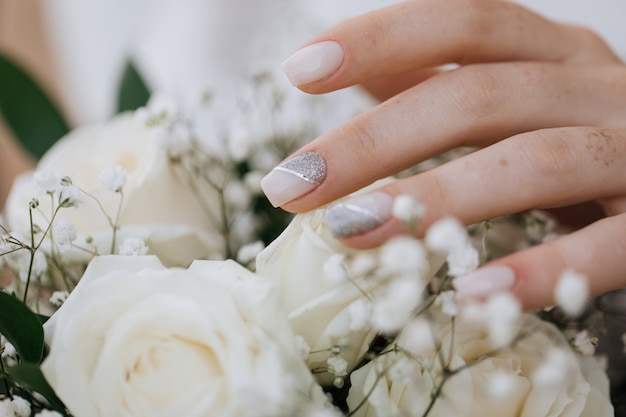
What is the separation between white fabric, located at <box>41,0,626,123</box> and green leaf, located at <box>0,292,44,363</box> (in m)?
0.49

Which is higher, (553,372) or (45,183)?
(45,183)

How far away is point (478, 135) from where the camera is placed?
531 millimetres

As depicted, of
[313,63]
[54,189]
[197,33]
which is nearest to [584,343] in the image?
[313,63]

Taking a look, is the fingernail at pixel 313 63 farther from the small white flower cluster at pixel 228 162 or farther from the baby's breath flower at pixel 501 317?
the baby's breath flower at pixel 501 317

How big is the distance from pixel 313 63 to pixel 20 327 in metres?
0.28

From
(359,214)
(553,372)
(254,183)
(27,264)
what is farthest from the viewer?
(254,183)

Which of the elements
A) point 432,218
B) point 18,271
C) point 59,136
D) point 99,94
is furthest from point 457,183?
point 99,94

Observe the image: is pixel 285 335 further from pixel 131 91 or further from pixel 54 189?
pixel 131 91

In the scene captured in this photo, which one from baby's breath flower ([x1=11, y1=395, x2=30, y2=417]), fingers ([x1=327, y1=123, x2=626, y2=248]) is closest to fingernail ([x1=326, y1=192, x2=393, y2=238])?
fingers ([x1=327, y1=123, x2=626, y2=248])

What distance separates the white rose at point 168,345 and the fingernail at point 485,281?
0.33 ft

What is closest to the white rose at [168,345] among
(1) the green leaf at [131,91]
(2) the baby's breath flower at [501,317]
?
(2) the baby's breath flower at [501,317]

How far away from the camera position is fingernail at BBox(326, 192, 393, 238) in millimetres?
404

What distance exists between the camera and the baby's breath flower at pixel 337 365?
0.39 metres

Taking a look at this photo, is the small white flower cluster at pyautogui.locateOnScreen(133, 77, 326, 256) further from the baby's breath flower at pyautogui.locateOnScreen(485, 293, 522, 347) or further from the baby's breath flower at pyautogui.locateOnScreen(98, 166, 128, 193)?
the baby's breath flower at pyautogui.locateOnScreen(485, 293, 522, 347)
